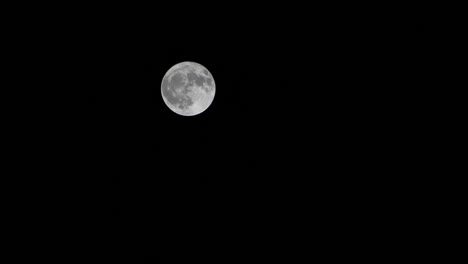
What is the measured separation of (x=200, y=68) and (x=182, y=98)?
0.80 m

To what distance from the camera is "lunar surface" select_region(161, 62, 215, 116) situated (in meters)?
6.09

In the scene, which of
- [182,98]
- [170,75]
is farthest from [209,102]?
[170,75]

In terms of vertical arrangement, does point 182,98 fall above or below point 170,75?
below

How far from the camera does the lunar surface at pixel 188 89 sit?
6086mm

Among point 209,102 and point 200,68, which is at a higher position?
point 200,68

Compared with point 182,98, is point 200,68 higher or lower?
higher

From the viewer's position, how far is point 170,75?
6250mm

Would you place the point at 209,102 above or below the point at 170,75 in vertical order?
below

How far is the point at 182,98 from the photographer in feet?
20.0

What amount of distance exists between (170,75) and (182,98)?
24.2 inches

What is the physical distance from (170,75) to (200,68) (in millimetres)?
673

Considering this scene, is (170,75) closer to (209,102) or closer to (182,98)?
(182,98)

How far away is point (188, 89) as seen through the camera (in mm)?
6059
